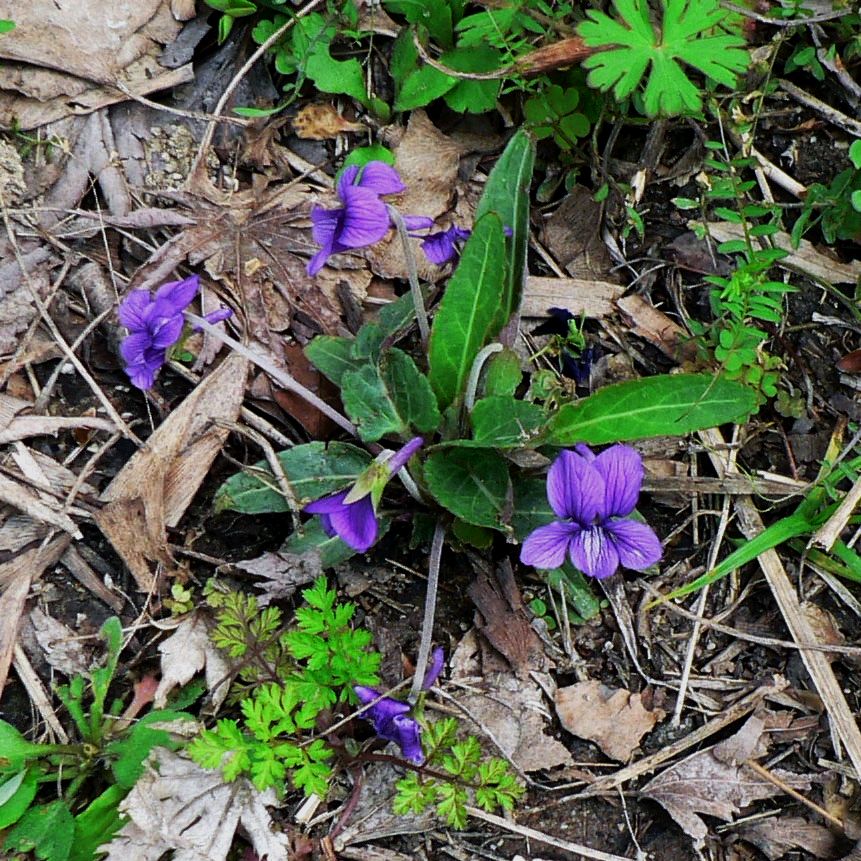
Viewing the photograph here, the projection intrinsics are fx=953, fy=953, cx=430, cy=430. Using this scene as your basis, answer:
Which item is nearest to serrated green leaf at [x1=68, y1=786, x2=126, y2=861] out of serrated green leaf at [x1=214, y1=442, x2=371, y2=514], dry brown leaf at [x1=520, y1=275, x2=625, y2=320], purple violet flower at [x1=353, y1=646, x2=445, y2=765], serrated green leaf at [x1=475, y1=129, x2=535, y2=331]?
purple violet flower at [x1=353, y1=646, x2=445, y2=765]

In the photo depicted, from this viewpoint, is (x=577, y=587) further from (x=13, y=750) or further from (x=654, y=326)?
(x=13, y=750)

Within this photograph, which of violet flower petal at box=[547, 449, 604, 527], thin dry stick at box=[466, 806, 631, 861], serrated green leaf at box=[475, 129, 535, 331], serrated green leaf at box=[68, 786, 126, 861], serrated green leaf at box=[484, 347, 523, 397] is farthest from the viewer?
serrated green leaf at box=[475, 129, 535, 331]

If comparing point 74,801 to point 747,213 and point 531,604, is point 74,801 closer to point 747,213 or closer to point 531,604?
point 531,604

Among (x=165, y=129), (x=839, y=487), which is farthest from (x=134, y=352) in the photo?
(x=839, y=487)

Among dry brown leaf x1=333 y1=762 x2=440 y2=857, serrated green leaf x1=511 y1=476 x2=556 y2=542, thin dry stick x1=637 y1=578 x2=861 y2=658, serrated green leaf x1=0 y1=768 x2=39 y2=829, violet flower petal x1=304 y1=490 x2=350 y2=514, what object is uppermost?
violet flower petal x1=304 y1=490 x2=350 y2=514

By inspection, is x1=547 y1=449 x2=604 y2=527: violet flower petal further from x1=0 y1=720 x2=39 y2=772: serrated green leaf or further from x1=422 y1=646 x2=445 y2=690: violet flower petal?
x1=0 y1=720 x2=39 y2=772: serrated green leaf
